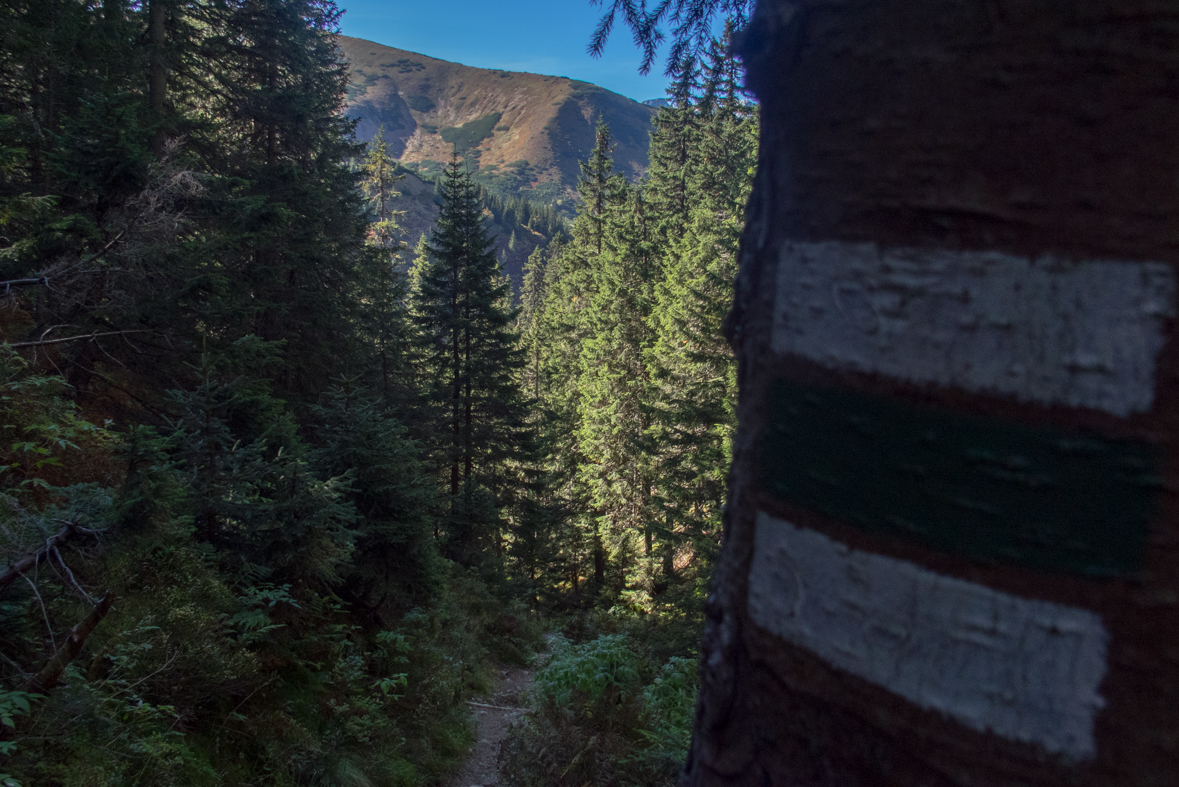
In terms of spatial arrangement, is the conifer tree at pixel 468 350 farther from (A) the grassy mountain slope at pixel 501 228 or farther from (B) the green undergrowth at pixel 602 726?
(A) the grassy mountain slope at pixel 501 228

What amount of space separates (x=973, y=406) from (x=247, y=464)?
600cm

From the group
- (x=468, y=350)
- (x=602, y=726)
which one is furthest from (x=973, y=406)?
(x=468, y=350)

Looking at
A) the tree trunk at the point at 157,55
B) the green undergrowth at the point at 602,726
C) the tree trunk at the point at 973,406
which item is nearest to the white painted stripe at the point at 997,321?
the tree trunk at the point at 973,406

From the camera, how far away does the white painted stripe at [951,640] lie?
57 cm

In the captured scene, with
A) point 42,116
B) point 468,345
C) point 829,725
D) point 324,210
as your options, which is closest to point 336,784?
point 829,725

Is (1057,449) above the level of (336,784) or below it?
above

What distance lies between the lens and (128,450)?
352 cm

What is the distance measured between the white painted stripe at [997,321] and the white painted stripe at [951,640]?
0.21m

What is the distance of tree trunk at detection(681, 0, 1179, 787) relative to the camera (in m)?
0.55

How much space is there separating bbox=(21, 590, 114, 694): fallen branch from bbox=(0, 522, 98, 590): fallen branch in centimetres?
39

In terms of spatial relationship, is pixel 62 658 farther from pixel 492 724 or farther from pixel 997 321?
pixel 492 724

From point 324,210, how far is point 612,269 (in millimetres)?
12401

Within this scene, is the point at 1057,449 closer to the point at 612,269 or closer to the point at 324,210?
the point at 324,210

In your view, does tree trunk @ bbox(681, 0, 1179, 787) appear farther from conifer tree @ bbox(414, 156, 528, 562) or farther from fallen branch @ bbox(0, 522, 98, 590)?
conifer tree @ bbox(414, 156, 528, 562)
